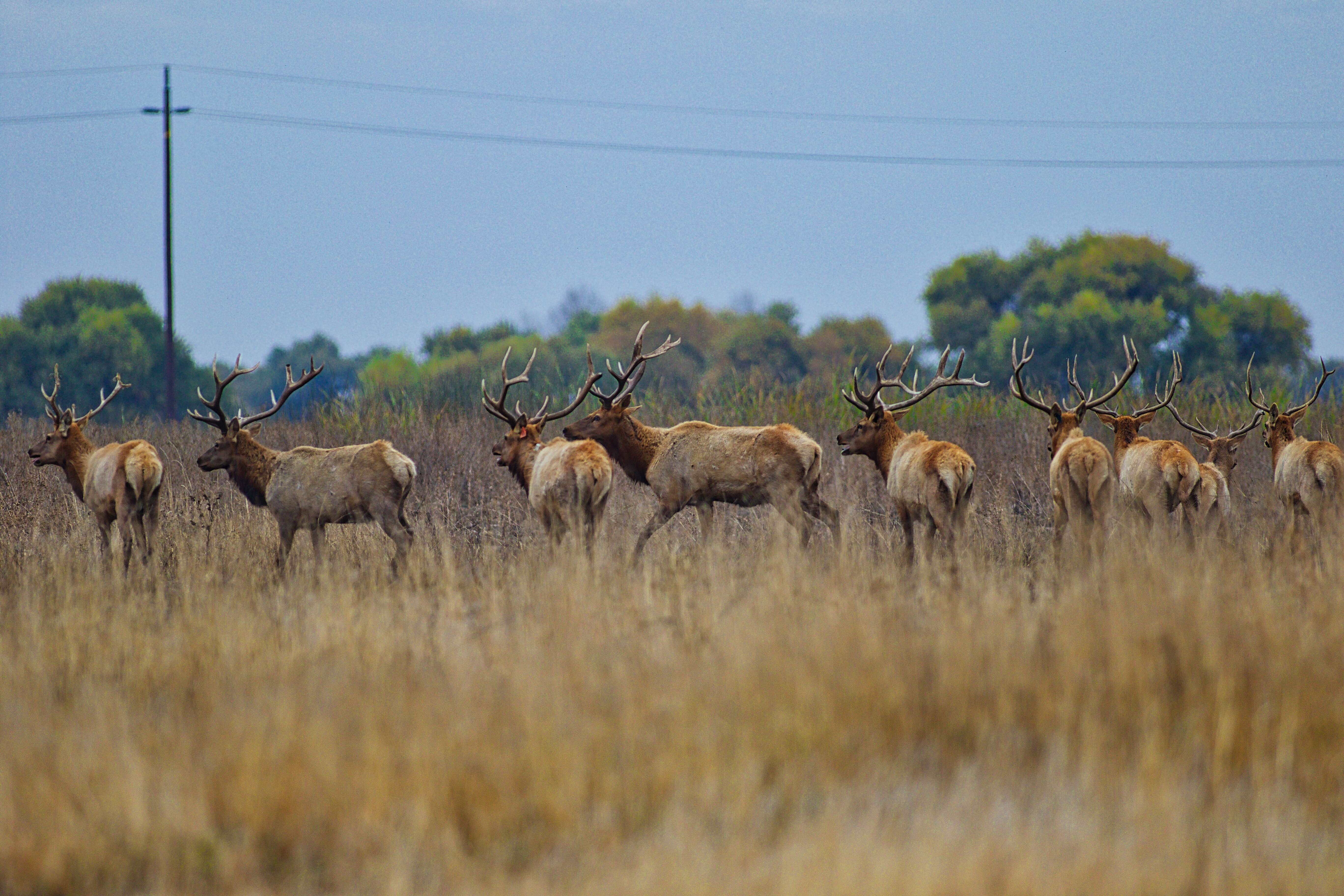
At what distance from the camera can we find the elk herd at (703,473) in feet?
34.2

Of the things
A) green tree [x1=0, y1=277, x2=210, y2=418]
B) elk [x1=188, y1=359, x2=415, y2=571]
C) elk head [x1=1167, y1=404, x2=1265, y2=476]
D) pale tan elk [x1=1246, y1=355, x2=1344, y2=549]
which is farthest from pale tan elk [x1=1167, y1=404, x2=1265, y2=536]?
green tree [x1=0, y1=277, x2=210, y2=418]

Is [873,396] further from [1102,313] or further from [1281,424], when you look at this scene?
[1102,313]

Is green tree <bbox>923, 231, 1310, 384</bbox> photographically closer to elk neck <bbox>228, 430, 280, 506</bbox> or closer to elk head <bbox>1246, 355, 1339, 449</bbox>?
elk head <bbox>1246, 355, 1339, 449</bbox>

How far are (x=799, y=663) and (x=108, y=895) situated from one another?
8.92ft

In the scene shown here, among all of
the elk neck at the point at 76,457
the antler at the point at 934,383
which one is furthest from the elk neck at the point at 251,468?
the antler at the point at 934,383

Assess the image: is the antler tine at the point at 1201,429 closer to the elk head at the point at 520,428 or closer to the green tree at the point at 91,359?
the elk head at the point at 520,428

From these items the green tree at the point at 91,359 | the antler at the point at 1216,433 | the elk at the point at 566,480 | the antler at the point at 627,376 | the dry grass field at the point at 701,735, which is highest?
the green tree at the point at 91,359

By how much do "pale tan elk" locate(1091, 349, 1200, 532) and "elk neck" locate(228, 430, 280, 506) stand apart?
7.71m

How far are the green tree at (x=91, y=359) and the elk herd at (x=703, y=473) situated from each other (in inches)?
1374

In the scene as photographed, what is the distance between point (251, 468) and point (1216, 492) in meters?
8.73

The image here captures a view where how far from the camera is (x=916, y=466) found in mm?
10539

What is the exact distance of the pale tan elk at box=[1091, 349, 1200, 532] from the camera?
10.4 meters

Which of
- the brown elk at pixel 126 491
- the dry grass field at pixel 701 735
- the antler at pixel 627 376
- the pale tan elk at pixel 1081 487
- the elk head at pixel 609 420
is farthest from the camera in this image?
the elk head at pixel 609 420

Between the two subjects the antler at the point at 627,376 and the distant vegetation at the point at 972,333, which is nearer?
the antler at the point at 627,376
